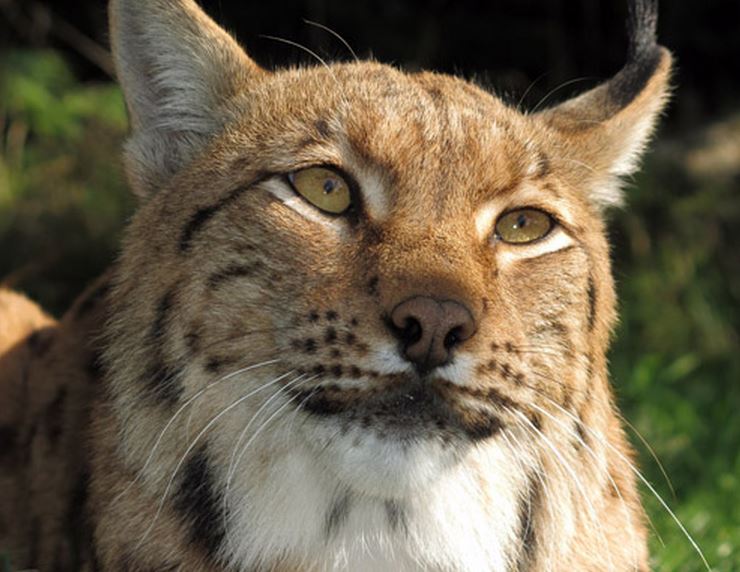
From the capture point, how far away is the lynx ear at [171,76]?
4.59 m

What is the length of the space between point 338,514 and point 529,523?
0.62m

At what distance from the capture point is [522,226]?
14.4 ft

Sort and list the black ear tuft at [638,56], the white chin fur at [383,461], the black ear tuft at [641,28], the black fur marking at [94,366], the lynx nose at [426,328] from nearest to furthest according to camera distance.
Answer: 1. the lynx nose at [426,328]
2. the white chin fur at [383,461]
3. the black fur marking at [94,366]
4. the black ear tuft at [638,56]
5. the black ear tuft at [641,28]

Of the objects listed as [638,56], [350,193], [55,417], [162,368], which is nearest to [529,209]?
[350,193]

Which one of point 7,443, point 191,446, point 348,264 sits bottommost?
point 7,443

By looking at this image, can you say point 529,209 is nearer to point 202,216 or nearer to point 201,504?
point 202,216

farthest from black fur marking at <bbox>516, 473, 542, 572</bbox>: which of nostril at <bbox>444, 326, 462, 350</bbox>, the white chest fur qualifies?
A: nostril at <bbox>444, 326, 462, 350</bbox>

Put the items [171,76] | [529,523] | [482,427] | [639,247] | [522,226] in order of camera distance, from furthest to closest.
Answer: [639,247]
[171,76]
[522,226]
[529,523]
[482,427]

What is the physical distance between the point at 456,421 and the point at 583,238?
100 cm

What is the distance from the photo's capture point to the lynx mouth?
3.75 m

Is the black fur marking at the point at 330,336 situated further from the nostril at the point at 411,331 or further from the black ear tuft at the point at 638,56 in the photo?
the black ear tuft at the point at 638,56

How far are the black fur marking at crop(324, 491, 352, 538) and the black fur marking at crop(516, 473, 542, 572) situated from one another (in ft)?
1.78

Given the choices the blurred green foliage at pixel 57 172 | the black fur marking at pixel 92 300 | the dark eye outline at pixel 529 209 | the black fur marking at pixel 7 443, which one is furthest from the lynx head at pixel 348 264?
the blurred green foliage at pixel 57 172

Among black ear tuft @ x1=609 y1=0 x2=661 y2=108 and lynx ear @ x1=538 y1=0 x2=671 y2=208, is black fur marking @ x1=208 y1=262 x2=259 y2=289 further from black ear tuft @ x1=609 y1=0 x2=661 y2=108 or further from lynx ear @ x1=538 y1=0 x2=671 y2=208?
black ear tuft @ x1=609 y1=0 x2=661 y2=108
